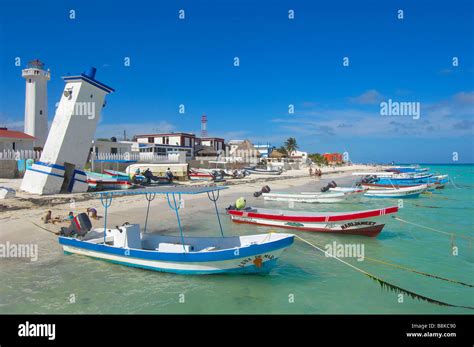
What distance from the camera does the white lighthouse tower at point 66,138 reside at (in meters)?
21.1

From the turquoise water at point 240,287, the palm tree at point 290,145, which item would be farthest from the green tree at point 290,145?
the turquoise water at point 240,287

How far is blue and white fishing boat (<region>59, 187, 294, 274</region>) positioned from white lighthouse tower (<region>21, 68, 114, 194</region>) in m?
11.3

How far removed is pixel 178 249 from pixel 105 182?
58.6 feet

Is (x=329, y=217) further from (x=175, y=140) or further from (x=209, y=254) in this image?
(x=175, y=140)

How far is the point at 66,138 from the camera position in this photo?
21266 mm

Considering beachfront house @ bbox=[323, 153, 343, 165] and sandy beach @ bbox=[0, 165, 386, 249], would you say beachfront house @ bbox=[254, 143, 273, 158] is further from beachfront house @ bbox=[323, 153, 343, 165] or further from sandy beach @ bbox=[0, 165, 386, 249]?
sandy beach @ bbox=[0, 165, 386, 249]

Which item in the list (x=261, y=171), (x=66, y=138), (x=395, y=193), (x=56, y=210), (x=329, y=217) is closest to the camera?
(x=329, y=217)

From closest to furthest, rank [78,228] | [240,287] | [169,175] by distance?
1. [240,287]
2. [78,228]
3. [169,175]

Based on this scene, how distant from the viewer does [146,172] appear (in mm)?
31047

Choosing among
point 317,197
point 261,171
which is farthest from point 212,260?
point 261,171

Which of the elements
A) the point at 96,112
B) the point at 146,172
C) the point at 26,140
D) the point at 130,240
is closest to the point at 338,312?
the point at 130,240

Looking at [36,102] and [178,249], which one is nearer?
[178,249]

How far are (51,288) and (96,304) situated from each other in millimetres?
1734
